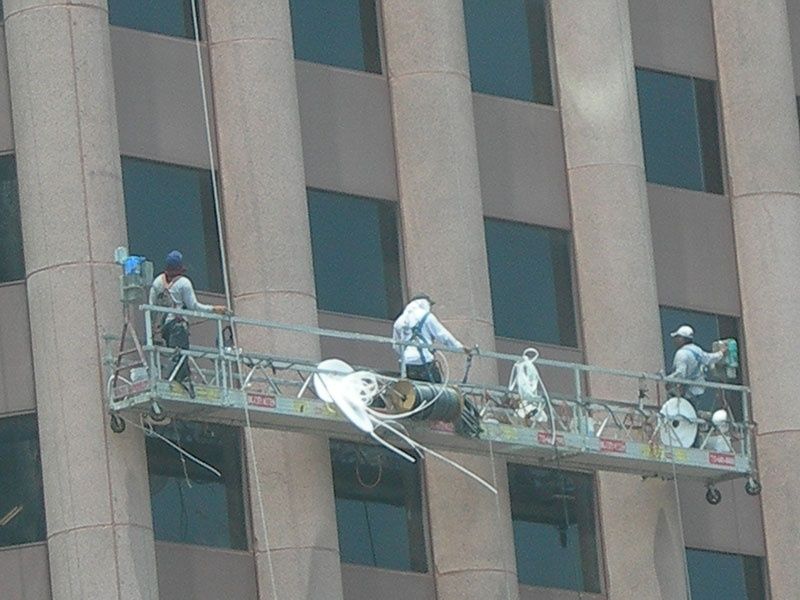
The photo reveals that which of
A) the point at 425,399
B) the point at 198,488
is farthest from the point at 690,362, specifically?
the point at 198,488

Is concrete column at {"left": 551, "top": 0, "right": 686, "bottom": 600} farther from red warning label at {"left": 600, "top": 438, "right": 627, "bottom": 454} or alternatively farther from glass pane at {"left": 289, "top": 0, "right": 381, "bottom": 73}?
glass pane at {"left": 289, "top": 0, "right": 381, "bottom": 73}

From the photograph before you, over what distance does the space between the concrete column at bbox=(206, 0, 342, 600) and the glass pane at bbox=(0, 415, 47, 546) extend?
10.4 ft

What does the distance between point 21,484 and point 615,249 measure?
11.0m

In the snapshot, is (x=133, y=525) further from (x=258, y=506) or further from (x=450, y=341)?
(x=450, y=341)

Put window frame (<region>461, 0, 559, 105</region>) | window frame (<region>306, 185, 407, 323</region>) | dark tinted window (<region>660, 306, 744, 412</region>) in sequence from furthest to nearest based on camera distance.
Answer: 1. dark tinted window (<region>660, 306, 744, 412</region>)
2. window frame (<region>461, 0, 559, 105</region>)
3. window frame (<region>306, 185, 407, 323</region>)

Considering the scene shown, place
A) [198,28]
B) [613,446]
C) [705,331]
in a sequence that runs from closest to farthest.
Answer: [198,28] < [613,446] < [705,331]

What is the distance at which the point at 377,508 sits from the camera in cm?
4956

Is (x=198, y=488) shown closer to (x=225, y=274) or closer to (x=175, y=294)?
(x=225, y=274)

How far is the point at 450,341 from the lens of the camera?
48.0 meters

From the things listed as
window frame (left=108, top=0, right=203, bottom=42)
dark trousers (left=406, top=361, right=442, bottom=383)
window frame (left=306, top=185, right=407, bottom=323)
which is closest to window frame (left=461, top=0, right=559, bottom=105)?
window frame (left=306, top=185, right=407, bottom=323)

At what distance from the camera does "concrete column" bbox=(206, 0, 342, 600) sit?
4769cm

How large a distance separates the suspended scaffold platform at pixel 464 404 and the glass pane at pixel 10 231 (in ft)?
6.87

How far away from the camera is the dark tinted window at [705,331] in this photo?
175ft

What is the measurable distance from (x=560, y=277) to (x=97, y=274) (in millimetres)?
9071
